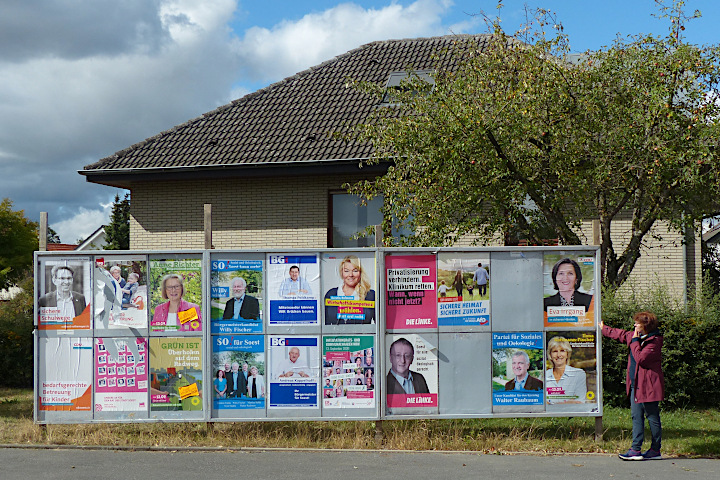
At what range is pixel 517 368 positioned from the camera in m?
8.73

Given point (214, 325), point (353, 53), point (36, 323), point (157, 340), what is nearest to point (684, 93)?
point (214, 325)

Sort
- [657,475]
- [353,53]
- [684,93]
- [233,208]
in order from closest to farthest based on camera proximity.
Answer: [657,475]
[684,93]
[233,208]
[353,53]

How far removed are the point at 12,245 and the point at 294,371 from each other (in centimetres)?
2489

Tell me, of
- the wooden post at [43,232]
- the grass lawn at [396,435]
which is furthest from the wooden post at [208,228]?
the grass lawn at [396,435]

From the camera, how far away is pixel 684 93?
10.7 meters

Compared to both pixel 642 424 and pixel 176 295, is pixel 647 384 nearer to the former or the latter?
pixel 642 424

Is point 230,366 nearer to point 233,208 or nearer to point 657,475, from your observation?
point 657,475

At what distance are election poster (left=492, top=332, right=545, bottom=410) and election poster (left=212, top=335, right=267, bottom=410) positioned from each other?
275 centimetres

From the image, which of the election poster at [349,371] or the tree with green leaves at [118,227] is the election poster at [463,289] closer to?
the election poster at [349,371]

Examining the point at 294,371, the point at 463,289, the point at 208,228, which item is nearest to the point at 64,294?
the point at 208,228

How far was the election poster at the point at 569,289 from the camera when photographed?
8.76 meters

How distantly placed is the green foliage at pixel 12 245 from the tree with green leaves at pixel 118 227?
2448 cm

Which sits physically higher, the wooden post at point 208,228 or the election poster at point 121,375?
the wooden post at point 208,228

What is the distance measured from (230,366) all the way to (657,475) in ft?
15.7
